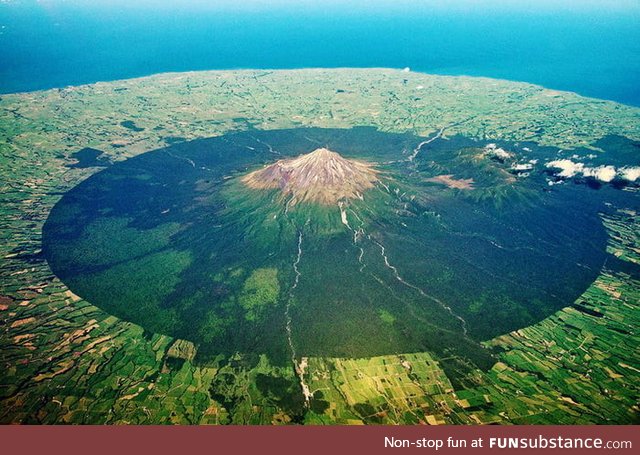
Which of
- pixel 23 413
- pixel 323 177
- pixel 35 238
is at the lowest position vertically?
pixel 23 413

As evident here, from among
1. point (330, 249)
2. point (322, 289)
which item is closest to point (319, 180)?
point (330, 249)

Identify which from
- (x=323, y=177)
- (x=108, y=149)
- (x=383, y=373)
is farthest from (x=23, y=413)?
(x=108, y=149)

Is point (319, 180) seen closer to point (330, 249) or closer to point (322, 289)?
point (330, 249)

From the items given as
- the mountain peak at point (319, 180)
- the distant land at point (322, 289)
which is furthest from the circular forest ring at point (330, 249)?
the distant land at point (322, 289)

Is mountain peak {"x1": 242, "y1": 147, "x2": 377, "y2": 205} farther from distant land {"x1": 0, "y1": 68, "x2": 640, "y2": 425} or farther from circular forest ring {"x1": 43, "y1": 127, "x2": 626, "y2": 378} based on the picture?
distant land {"x1": 0, "y1": 68, "x2": 640, "y2": 425}

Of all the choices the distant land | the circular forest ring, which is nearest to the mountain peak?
the circular forest ring

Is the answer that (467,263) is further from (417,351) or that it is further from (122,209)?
(122,209)
